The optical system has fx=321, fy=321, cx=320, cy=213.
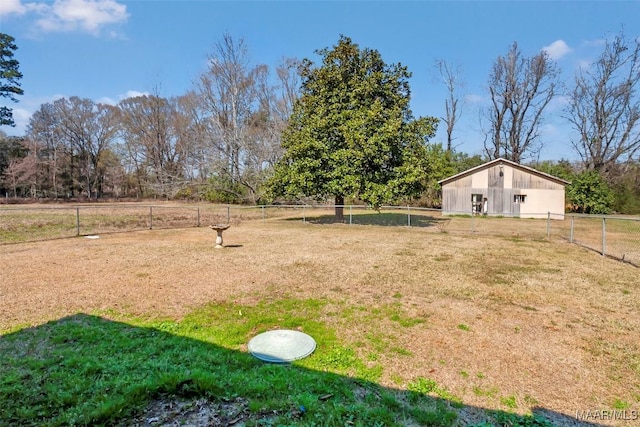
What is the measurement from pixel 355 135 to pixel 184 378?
14.2 m

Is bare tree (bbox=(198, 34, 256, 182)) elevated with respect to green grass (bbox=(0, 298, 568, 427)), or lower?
elevated

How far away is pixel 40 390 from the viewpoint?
2.68 metres

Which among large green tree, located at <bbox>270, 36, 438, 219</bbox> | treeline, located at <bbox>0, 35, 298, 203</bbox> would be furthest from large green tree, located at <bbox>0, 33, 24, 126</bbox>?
large green tree, located at <bbox>270, 36, 438, 219</bbox>

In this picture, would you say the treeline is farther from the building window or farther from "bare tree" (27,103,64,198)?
the building window

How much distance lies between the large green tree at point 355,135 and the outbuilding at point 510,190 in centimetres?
904

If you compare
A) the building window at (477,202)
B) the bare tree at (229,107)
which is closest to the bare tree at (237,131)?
the bare tree at (229,107)

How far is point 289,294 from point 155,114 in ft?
144

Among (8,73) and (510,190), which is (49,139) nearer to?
(8,73)

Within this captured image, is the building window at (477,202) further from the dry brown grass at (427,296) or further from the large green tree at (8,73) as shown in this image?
the large green tree at (8,73)
